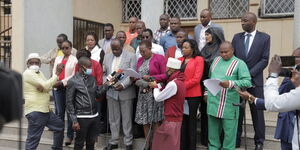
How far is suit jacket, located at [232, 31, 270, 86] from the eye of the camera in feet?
17.5

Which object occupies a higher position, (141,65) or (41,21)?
(41,21)

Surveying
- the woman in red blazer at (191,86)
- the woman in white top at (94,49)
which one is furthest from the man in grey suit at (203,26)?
the woman in white top at (94,49)

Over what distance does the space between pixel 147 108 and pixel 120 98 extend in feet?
1.73

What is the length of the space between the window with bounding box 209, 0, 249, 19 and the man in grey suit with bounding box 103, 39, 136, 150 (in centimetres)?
449

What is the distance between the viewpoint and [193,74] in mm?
5422

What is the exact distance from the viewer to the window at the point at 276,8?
9008 mm

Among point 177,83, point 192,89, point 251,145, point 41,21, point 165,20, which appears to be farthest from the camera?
point 41,21

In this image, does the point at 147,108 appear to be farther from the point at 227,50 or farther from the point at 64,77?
the point at 64,77

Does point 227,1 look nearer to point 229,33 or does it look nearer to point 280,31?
point 229,33

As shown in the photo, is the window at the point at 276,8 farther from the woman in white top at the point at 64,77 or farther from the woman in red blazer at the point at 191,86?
the woman in white top at the point at 64,77

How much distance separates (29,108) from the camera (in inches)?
221

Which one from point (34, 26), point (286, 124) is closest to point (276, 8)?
point (286, 124)

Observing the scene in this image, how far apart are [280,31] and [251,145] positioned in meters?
4.13

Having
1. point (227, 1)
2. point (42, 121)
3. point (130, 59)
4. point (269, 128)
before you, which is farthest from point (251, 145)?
point (227, 1)
